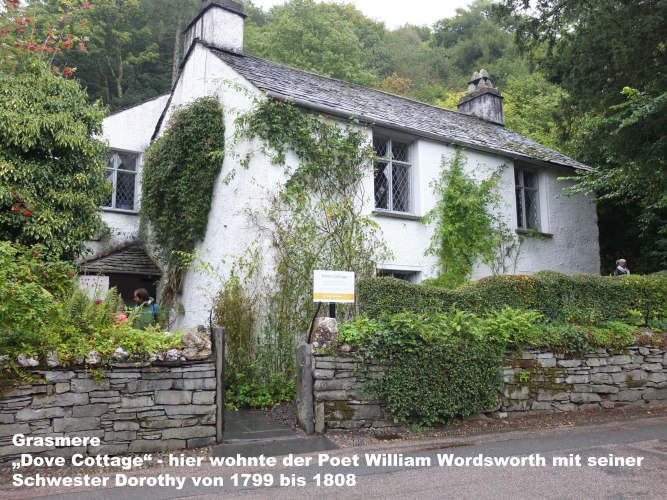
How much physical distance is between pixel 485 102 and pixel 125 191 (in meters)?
12.2

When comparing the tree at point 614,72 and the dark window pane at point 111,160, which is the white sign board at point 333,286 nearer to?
the tree at point 614,72

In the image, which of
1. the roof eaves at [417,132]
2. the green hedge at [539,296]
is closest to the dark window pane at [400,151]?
the roof eaves at [417,132]

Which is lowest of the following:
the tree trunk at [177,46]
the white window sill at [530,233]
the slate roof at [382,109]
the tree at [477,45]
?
the white window sill at [530,233]

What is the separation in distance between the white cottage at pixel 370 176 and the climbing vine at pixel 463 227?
288 millimetres

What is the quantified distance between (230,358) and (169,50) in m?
27.3

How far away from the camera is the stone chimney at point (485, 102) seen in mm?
18922

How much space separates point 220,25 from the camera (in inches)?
547

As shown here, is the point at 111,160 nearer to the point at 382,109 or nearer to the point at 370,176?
the point at 382,109

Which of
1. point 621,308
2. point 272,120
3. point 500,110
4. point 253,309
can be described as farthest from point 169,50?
point 621,308

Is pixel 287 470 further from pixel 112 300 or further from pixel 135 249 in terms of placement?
pixel 135 249

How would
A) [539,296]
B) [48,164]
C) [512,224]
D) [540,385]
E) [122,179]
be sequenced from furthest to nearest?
1. [122,179]
2. [512,224]
3. [48,164]
4. [539,296]
5. [540,385]

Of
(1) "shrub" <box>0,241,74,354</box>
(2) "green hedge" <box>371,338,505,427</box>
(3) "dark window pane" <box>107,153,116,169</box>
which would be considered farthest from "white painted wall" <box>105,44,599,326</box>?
(1) "shrub" <box>0,241,74,354</box>

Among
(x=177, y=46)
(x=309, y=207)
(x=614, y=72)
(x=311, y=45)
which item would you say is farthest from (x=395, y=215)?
(x=177, y=46)

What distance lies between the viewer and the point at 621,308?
10328 mm
